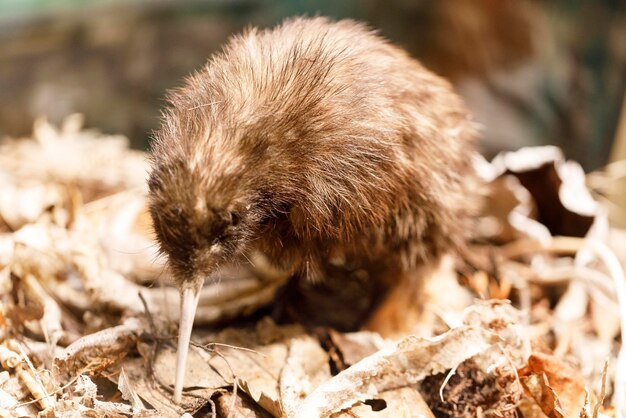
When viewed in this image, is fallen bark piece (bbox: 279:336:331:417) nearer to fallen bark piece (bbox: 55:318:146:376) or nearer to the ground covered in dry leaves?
the ground covered in dry leaves

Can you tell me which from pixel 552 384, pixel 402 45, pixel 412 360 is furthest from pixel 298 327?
pixel 402 45

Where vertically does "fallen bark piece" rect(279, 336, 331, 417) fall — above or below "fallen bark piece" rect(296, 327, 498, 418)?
below

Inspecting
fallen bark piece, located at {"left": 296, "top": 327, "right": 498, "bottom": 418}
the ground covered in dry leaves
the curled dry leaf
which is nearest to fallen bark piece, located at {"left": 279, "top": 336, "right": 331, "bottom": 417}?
the ground covered in dry leaves

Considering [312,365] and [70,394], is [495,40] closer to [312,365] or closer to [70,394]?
[312,365]

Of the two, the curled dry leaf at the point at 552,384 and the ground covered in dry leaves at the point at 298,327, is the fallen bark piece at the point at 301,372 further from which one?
the curled dry leaf at the point at 552,384

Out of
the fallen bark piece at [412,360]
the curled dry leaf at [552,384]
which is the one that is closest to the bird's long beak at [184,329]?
the fallen bark piece at [412,360]

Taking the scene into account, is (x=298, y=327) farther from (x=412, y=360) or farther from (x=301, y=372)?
(x=412, y=360)
